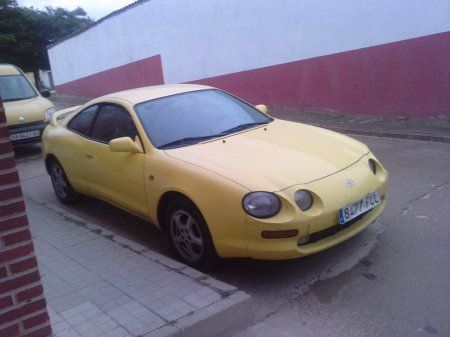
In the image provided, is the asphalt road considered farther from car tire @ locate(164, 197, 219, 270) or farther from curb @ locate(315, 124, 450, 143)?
curb @ locate(315, 124, 450, 143)

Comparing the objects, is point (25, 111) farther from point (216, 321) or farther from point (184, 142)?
point (216, 321)

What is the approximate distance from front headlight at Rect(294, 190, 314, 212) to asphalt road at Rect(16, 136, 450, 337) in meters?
0.65

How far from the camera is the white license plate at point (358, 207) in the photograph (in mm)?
3760

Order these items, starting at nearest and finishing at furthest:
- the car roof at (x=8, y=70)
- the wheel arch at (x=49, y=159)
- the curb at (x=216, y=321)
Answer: the curb at (x=216, y=321) → the wheel arch at (x=49, y=159) → the car roof at (x=8, y=70)

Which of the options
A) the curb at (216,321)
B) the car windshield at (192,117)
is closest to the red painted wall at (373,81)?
the car windshield at (192,117)

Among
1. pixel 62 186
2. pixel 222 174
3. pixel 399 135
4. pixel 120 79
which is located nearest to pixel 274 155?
pixel 222 174

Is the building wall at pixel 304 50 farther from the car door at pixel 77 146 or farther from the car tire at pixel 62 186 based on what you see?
the car tire at pixel 62 186

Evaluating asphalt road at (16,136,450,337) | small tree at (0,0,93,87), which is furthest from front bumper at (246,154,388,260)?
small tree at (0,0,93,87)

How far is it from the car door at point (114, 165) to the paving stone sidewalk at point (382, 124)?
18.1ft

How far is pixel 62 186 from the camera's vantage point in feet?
20.5

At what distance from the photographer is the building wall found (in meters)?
9.29

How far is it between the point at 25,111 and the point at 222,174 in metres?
6.76

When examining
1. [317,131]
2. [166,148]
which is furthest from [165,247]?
[317,131]

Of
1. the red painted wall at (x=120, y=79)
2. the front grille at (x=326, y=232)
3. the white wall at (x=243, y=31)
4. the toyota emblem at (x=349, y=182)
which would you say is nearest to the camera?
the front grille at (x=326, y=232)
